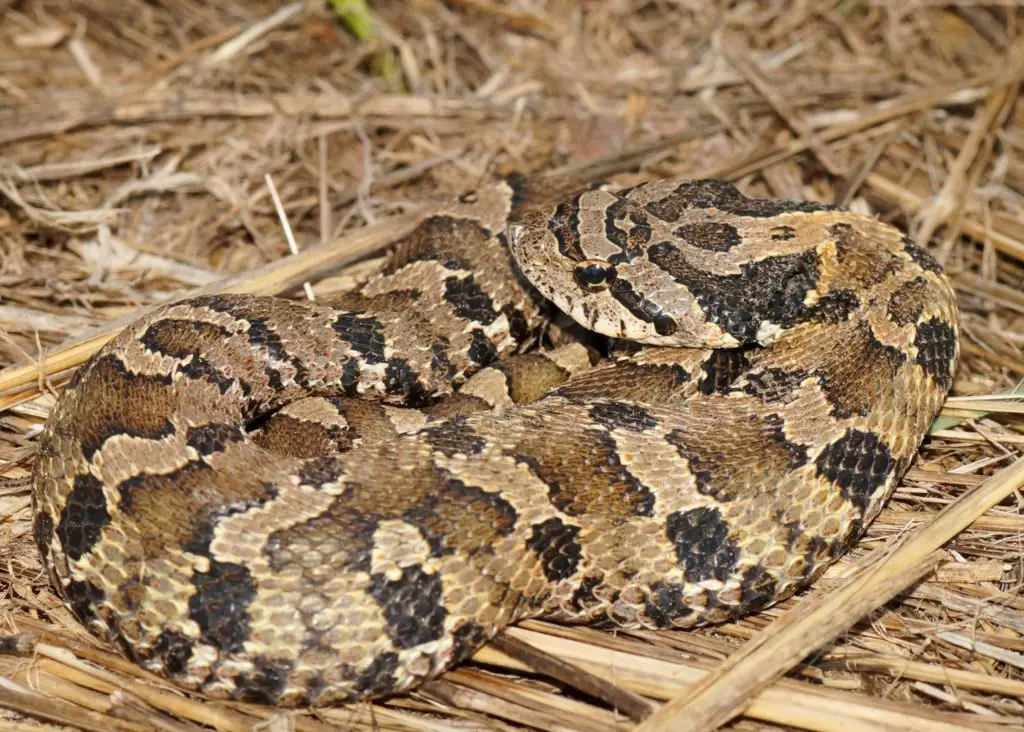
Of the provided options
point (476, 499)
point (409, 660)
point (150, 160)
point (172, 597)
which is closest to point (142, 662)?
point (172, 597)

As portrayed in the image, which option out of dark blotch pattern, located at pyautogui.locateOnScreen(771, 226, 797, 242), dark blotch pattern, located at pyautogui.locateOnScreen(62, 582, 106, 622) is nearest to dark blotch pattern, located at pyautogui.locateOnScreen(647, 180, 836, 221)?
dark blotch pattern, located at pyautogui.locateOnScreen(771, 226, 797, 242)

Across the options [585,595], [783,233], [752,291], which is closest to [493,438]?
[585,595]

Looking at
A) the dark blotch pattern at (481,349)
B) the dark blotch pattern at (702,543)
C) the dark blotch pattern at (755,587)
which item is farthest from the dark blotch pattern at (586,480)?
the dark blotch pattern at (481,349)

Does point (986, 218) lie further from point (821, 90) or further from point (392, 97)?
point (392, 97)

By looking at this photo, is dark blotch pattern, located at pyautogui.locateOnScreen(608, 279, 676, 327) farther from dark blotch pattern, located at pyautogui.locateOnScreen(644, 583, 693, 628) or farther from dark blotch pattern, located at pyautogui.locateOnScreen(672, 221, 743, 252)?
dark blotch pattern, located at pyautogui.locateOnScreen(644, 583, 693, 628)

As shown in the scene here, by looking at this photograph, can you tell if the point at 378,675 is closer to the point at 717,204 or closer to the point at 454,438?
the point at 454,438

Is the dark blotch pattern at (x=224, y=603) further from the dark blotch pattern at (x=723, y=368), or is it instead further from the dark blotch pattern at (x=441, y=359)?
the dark blotch pattern at (x=723, y=368)

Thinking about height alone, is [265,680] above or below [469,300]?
below
